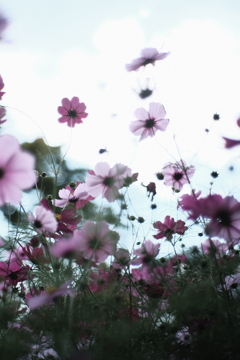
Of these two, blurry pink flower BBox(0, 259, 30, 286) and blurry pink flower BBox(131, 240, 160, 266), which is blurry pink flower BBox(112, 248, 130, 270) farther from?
blurry pink flower BBox(0, 259, 30, 286)

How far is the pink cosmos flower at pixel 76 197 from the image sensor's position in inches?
25.0

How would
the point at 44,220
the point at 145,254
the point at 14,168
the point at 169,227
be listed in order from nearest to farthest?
the point at 14,168 → the point at 44,220 → the point at 145,254 → the point at 169,227

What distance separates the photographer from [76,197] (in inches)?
25.5

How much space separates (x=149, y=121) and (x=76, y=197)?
218 millimetres

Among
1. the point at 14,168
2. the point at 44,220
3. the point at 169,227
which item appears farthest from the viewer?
the point at 169,227

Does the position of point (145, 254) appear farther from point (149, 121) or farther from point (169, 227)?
point (149, 121)

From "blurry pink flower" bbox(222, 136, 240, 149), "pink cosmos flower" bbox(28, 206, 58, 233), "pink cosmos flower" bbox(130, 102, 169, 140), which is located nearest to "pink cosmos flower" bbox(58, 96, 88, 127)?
"pink cosmos flower" bbox(130, 102, 169, 140)

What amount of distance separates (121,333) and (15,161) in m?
0.27

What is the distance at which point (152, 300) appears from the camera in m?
0.60

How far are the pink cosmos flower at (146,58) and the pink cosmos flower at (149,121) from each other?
0.26 feet

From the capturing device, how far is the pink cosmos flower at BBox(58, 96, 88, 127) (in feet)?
2.49

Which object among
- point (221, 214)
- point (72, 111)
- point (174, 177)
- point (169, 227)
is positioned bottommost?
point (221, 214)

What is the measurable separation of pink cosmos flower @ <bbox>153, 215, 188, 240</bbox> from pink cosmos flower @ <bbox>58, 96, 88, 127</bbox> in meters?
0.30

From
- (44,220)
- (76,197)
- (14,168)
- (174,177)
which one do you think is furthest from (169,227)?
(14,168)
